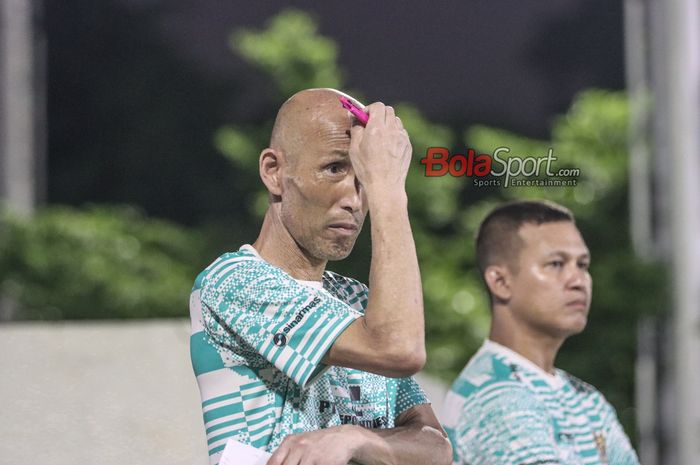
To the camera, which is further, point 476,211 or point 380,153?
point 476,211

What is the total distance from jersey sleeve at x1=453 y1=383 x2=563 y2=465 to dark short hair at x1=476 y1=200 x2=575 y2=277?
1.36 feet

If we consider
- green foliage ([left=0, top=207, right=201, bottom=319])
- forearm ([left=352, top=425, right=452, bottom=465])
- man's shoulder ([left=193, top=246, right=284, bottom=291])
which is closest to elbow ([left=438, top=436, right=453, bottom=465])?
forearm ([left=352, top=425, right=452, bottom=465])

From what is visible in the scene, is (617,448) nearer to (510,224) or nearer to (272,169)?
(510,224)

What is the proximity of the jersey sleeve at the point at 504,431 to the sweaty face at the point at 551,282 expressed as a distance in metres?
0.25

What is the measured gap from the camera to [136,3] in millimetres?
9594

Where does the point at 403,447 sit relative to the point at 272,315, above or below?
below

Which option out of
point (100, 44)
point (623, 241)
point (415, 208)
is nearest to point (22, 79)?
point (100, 44)

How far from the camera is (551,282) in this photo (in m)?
3.31

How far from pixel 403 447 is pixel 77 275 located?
6.54m

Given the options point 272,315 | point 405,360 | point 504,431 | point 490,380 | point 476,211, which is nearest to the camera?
point 405,360

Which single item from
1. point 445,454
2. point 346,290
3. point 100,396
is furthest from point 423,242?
point 445,454

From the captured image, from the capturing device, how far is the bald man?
200 centimetres

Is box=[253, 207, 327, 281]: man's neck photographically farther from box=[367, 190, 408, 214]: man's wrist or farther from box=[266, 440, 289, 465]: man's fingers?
box=[266, 440, 289, 465]: man's fingers

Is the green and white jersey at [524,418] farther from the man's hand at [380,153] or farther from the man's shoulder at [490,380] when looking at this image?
the man's hand at [380,153]
